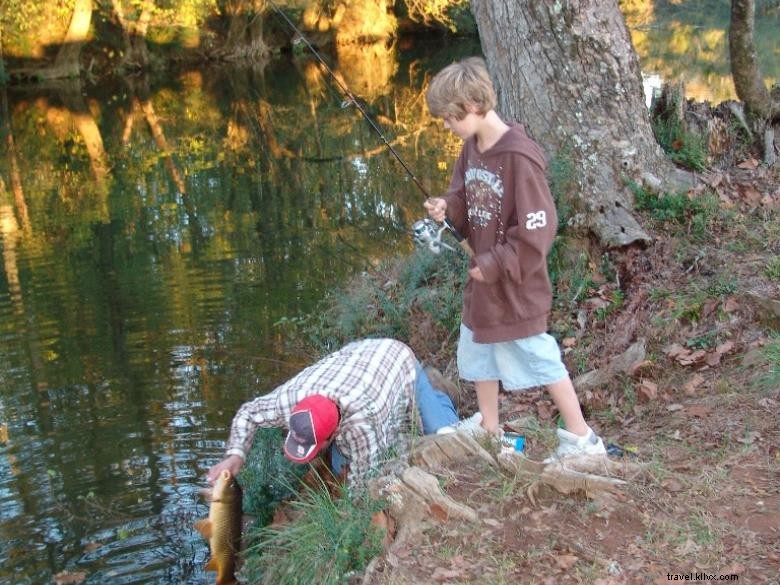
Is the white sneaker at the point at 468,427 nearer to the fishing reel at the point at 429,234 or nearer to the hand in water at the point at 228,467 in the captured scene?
the fishing reel at the point at 429,234

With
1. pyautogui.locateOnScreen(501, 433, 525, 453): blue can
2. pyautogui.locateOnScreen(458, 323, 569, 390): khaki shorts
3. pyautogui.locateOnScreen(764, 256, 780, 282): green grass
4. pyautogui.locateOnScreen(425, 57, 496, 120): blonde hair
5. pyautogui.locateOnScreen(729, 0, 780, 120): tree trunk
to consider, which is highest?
pyautogui.locateOnScreen(729, 0, 780, 120): tree trunk

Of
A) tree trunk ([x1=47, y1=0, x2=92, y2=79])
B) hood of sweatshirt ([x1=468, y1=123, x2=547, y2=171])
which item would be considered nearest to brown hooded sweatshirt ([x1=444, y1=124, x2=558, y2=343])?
hood of sweatshirt ([x1=468, y1=123, x2=547, y2=171])

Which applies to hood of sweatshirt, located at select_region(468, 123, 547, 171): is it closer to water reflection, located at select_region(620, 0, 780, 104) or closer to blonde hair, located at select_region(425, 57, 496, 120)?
blonde hair, located at select_region(425, 57, 496, 120)

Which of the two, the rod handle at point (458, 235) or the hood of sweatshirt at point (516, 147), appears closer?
the hood of sweatshirt at point (516, 147)

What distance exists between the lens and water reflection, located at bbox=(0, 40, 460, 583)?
5.59 meters

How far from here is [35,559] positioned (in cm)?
517

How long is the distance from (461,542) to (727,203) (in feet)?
11.6

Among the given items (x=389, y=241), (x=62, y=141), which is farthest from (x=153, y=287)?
(x=62, y=141)

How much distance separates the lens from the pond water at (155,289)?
5.60 m

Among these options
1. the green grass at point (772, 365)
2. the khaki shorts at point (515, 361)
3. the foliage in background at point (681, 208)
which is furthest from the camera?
the foliage in background at point (681, 208)

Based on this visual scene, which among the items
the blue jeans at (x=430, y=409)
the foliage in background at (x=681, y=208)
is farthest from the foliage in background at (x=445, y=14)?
the blue jeans at (x=430, y=409)

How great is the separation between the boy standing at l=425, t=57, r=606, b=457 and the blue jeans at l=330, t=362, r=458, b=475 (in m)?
0.77

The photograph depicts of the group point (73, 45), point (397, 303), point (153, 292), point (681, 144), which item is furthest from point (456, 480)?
point (73, 45)

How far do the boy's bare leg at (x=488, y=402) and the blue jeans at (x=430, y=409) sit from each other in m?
0.52
